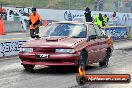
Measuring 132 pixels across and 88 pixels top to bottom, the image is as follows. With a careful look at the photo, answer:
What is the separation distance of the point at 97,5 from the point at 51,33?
110ft

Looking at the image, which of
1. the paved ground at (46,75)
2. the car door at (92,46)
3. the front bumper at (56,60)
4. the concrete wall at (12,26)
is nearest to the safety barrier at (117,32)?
the concrete wall at (12,26)

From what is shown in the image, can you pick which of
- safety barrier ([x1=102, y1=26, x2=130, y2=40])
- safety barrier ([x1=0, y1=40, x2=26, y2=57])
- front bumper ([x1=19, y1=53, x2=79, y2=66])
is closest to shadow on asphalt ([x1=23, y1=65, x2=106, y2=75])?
front bumper ([x1=19, y1=53, x2=79, y2=66])

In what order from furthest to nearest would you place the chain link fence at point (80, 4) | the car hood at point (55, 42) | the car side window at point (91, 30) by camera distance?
the chain link fence at point (80, 4) < the car side window at point (91, 30) < the car hood at point (55, 42)

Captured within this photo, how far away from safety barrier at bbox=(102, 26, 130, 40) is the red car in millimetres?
16397

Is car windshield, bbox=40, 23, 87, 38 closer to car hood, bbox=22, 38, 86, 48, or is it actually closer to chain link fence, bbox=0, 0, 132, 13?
car hood, bbox=22, 38, 86, 48

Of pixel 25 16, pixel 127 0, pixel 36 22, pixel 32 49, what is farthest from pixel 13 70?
pixel 127 0

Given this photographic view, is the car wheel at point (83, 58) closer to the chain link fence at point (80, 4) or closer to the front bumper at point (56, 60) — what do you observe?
the front bumper at point (56, 60)

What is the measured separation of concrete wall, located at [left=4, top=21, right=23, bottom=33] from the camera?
37.5 m

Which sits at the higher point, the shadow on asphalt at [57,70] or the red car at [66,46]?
the red car at [66,46]

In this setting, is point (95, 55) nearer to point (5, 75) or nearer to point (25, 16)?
point (5, 75)

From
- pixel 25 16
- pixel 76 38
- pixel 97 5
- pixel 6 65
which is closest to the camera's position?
pixel 76 38

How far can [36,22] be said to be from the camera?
23.2 meters

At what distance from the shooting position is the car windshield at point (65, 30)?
13680 millimetres

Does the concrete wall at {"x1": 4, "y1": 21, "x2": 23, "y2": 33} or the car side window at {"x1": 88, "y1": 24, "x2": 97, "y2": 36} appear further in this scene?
the concrete wall at {"x1": 4, "y1": 21, "x2": 23, "y2": 33}
